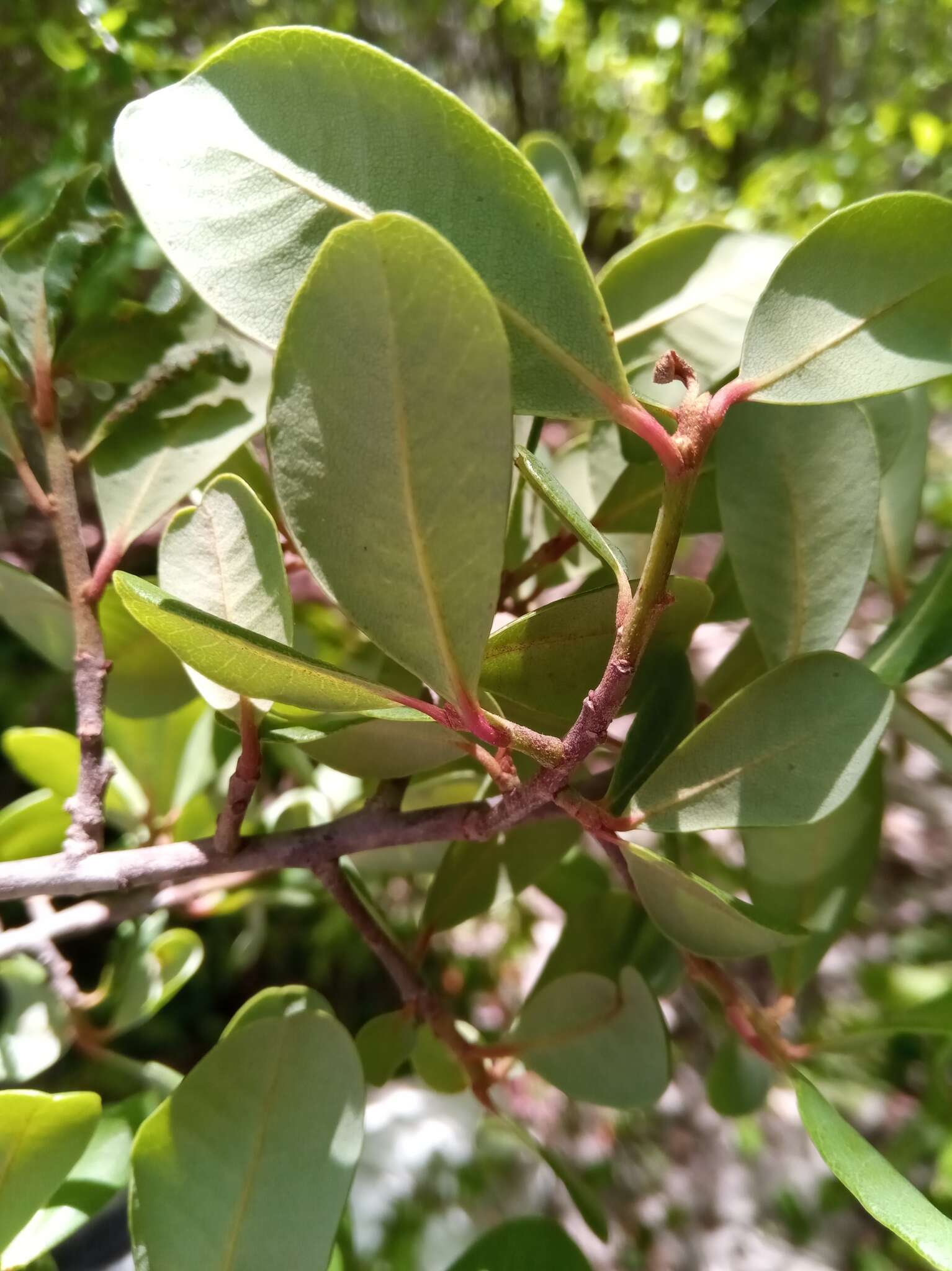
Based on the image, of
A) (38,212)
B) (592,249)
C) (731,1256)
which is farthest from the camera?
(592,249)

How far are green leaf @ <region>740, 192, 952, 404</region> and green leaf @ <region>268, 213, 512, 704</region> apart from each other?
102mm

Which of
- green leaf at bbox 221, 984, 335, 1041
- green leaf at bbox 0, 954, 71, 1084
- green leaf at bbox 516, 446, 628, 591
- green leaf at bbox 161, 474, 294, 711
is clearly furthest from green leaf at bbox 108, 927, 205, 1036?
green leaf at bbox 516, 446, 628, 591

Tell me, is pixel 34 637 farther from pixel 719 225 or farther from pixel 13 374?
pixel 719 225

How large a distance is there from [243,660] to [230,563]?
0.07 m

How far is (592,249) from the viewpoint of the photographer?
74.1 inches

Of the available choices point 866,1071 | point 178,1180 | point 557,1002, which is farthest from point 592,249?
point 178,1180

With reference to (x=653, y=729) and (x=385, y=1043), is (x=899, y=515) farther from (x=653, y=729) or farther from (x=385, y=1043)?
(x=385, y=1043)

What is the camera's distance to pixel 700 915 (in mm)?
312

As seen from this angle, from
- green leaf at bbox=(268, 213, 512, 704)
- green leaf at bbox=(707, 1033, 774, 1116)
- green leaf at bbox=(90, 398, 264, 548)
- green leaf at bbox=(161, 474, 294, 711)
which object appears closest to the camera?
green leaf at bbox=(268, 213, 512, 704)

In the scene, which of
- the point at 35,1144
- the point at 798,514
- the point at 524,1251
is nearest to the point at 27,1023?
the point at 35,1144

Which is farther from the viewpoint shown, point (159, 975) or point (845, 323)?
point (159, 975)

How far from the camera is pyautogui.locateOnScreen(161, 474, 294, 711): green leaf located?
0.92 feet

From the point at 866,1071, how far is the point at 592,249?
173cm

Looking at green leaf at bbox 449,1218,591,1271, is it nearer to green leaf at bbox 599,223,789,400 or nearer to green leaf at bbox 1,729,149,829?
green leaf at bbox 1,729,149,829
